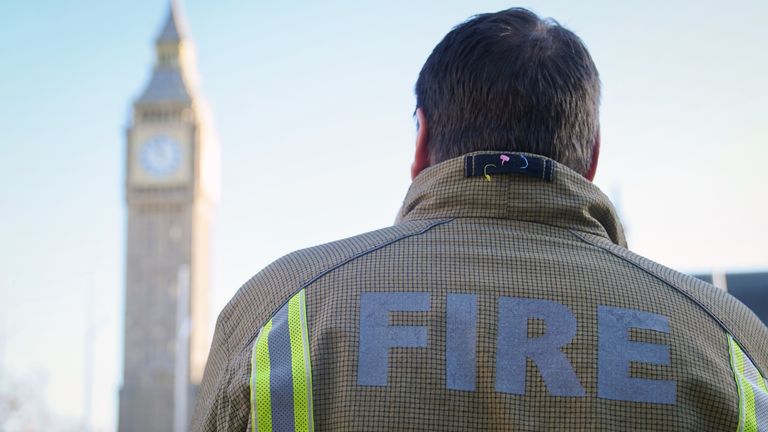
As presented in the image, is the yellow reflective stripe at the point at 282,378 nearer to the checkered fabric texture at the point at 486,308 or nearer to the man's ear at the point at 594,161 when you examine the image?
the checkered fabric texture at the point at 486,308

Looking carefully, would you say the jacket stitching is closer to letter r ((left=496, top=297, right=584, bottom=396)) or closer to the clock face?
letter r ((left=496, top=297, right=584, bottom=396))

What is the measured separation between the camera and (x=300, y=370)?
55.2 inches

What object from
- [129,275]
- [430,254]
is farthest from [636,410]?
[129,275]

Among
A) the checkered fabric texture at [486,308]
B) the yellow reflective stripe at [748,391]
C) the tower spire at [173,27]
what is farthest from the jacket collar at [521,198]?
the tower spire at [173,27]

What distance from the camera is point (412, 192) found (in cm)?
162

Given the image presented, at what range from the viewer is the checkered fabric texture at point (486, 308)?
1.36 m

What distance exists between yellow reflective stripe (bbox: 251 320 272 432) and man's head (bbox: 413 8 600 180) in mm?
434

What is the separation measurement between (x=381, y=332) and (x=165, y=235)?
56188 millimetres

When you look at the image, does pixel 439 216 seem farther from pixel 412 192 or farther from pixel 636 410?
pixel 636 410

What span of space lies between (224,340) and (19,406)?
51.2 feet

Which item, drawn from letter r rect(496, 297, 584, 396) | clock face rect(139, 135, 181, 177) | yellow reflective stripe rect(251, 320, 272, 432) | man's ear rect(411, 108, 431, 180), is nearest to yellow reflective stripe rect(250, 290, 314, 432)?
yellow reflective stripe rect(251, 320, 272, 432)

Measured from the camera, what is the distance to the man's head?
1.59 metres

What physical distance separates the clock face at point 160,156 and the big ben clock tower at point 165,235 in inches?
2.0

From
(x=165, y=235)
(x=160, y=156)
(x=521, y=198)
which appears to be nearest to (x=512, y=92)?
(x=521, y=198)
